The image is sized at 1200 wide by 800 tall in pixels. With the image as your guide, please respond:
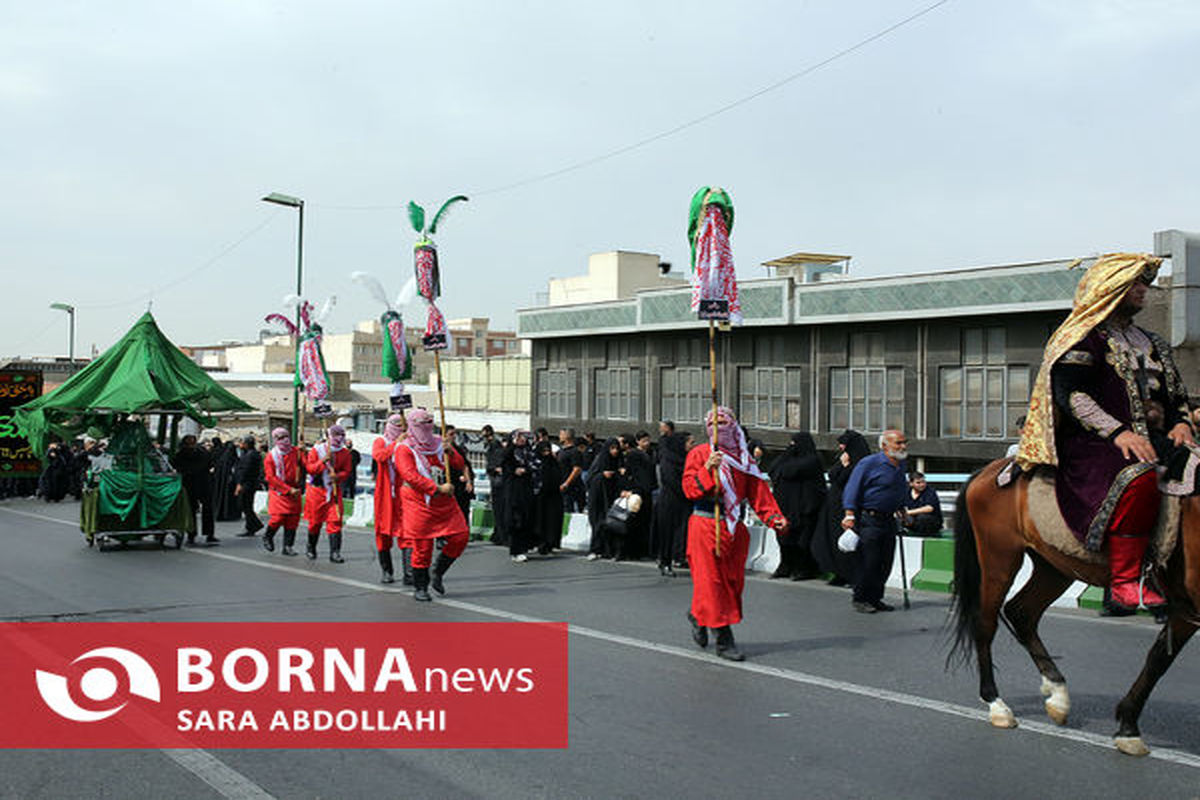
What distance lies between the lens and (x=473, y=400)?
6850 centimetres

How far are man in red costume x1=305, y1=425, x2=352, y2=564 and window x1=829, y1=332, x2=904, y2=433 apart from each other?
26.3m

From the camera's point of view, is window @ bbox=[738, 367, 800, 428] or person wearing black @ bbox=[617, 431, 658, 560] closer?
person wearing black @ bbox=[617, 431, 658, 560]

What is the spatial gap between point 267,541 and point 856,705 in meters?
11.8

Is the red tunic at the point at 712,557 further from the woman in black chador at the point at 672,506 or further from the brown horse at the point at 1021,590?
the woman in black chador at the point at 672,506

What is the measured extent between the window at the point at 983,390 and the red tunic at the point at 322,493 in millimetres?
25274

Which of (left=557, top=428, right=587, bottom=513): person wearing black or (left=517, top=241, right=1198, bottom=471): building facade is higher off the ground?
(left=517, top=241, right=1198, bottom=471): building facade

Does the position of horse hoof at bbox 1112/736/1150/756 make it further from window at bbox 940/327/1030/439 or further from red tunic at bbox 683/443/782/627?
window at bbox 940/327/1030/439

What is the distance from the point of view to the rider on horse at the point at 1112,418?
19.1 ft

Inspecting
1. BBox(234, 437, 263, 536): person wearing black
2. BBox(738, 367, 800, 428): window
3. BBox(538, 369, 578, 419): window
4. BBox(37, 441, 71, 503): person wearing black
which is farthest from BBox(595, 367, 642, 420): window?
BBox(234, 437, 263, 536): person wearing black

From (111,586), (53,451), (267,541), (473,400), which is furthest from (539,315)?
(111,586)

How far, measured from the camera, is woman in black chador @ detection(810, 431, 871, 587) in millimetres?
12305

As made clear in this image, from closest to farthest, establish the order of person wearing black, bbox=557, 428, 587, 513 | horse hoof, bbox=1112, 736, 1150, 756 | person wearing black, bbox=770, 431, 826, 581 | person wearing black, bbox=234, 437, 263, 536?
horse hoof, bbox=1112, 736, 1150, 756
person wearing black, bbox=770, 431, 826, 581
person wearing black, bbox=557, 428, 587, 513
person wearing black, bbox=234, 437, 263, 536

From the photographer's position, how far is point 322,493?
52.2 feet

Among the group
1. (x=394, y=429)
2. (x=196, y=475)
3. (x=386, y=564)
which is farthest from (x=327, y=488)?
(x=196, y=475)
